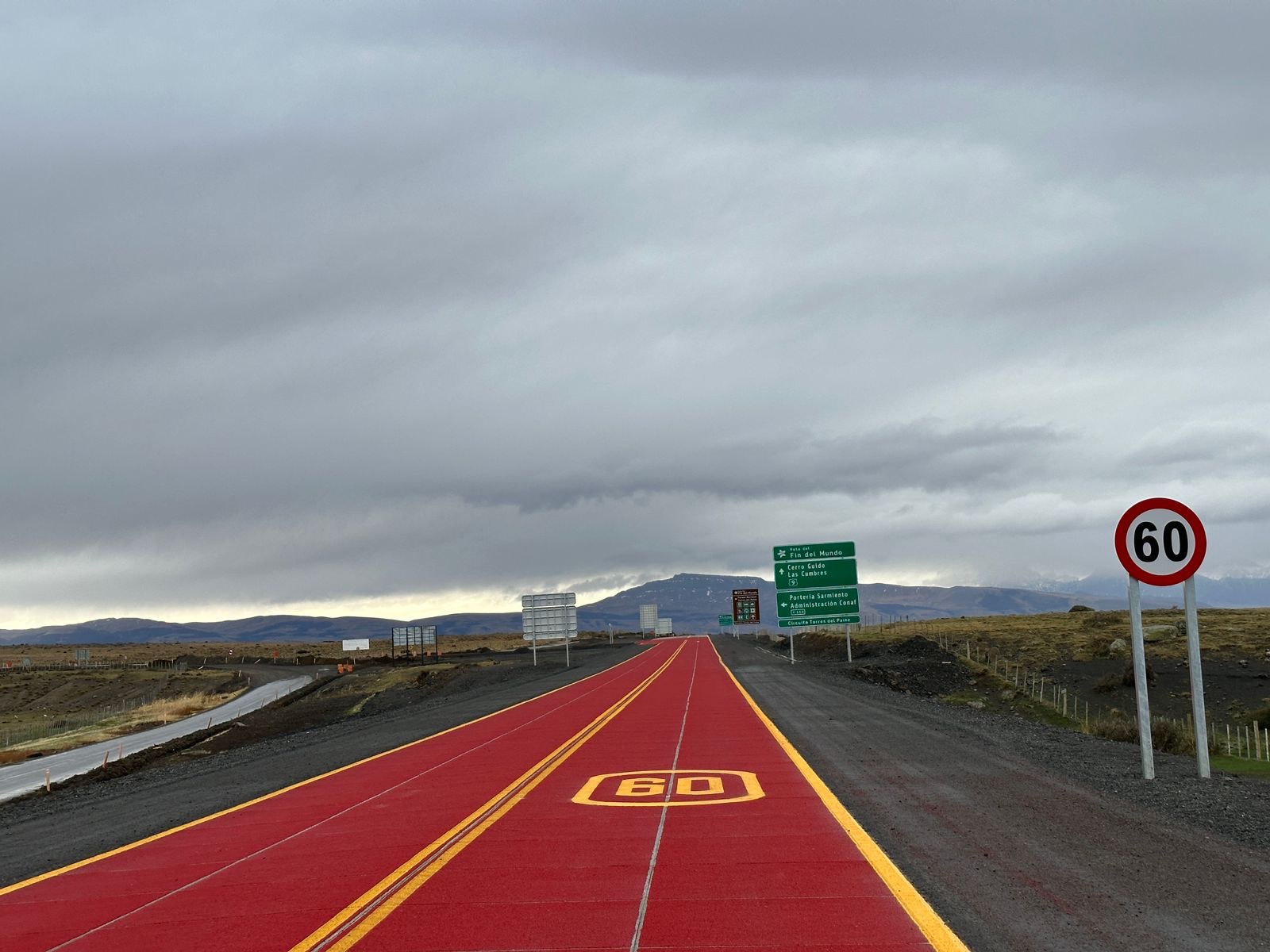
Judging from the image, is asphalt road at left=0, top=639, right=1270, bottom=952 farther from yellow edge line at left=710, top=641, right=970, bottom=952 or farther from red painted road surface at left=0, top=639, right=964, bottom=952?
red painted road surface at left=0, top=639, right=964, bottom=952

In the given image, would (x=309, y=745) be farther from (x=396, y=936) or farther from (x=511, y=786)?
(x=396, y=936)

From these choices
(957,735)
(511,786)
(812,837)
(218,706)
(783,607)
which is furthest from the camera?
(218,706)

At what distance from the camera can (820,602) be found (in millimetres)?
54844

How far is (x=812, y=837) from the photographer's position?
10.1 metres

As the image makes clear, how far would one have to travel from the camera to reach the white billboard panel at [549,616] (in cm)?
7762

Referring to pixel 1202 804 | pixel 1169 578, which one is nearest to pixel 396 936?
pixel 1202 804

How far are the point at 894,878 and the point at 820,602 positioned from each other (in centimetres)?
4721

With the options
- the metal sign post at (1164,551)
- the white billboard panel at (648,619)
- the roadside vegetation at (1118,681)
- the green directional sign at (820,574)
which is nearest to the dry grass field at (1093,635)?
the roadside vegetation at (1118,681)

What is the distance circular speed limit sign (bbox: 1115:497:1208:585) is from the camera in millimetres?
12820

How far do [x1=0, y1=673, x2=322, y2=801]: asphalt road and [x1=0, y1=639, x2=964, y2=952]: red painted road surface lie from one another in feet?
83.5

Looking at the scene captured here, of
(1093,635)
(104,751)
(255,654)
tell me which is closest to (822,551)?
(1093,635)

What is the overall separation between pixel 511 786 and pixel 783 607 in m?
41.9

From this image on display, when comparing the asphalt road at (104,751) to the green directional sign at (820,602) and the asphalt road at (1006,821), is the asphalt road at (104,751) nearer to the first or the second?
the asphalt road at (1006,821)

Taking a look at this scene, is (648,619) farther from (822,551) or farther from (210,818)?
(210,818)
